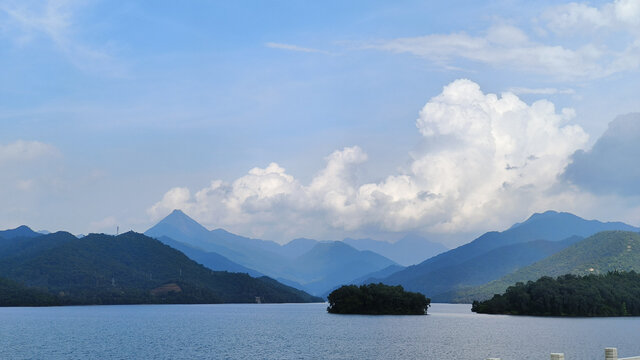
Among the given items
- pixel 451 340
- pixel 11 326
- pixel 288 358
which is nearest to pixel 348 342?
pixel 451 340

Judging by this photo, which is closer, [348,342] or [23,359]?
[23,359]

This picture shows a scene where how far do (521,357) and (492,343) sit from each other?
25968 millimetres

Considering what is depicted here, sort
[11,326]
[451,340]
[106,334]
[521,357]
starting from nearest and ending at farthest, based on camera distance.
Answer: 1. [521,357]
2. [451,340]
3. [106,334]
4. [11,326]

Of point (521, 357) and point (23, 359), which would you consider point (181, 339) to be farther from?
point (521, 357)

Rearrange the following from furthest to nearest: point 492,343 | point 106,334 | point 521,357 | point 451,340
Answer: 1. point 106,334
2. point 451,340
3. point 492,343
4. point 521,357

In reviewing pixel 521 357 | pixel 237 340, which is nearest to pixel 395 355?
pixel 521 357

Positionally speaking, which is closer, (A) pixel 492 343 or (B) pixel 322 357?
(B) pixel 322 357

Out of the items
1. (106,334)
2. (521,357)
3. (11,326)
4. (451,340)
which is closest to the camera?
(521,357)

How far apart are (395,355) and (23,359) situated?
5796 cm

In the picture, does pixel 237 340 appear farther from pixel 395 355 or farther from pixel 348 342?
pixel 395 355

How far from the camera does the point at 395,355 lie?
108m

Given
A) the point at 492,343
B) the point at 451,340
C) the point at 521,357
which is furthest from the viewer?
the point at 451,340

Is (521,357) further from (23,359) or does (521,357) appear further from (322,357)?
(23,359)

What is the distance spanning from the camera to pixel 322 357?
10594cm
